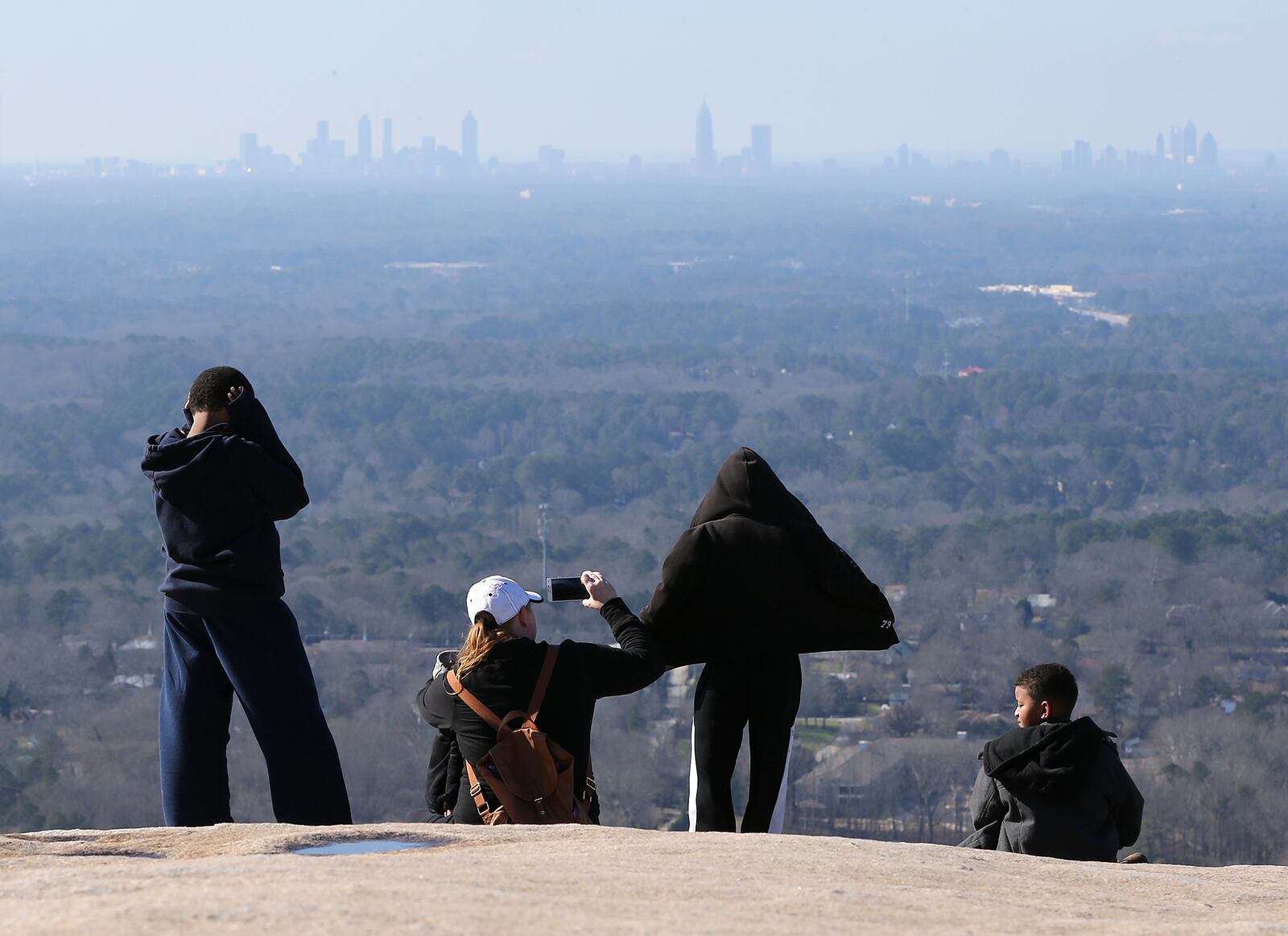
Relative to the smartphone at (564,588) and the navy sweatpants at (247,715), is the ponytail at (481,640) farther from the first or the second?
the navy sweatpants at (247,715)

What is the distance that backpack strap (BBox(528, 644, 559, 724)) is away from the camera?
14.0ft

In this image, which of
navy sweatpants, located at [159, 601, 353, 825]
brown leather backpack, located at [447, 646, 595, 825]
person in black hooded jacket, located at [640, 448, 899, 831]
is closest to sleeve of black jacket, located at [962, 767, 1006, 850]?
person in black hooded jacket, located at [640, 448, 899, 831]

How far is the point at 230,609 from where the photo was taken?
15.1ft

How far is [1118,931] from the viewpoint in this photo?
3.50 meters

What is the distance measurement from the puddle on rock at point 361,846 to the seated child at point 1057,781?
5.31ft

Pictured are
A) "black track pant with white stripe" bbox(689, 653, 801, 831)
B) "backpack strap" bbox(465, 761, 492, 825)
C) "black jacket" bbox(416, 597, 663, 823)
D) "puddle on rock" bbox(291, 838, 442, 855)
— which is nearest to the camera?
"puddle on rock" bbox(291, 838, 442, 855)

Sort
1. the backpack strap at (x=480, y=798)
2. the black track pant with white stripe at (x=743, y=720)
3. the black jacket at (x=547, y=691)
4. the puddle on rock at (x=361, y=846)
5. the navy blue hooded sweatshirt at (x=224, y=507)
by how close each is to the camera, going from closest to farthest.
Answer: the puddle on rock at (x=361, y=846), the black jacket at (x=547, y=691), the backpack strap at (x=480, y=798), the navy blue hooded sweatshirt at (x=224, y=507), the black track pant with white stripe at (x=743, y=720)

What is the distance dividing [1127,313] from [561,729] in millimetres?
175715

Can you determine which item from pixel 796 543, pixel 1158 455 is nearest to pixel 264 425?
pixel 796 543

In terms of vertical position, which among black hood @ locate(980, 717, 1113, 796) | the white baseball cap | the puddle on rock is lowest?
the puddle on rock

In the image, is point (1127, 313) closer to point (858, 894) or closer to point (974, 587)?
point (974, 587)

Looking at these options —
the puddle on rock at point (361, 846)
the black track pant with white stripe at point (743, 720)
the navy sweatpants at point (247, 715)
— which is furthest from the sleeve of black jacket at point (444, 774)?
the black track pant with white stripe at point (743, 720)

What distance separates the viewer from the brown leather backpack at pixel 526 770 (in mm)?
4285

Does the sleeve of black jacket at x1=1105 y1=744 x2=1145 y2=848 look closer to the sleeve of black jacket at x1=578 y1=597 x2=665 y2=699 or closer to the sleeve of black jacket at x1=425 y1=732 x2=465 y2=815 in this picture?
the sleeve of black jacket at x1=578 y1=597 x2=665 y2=699
